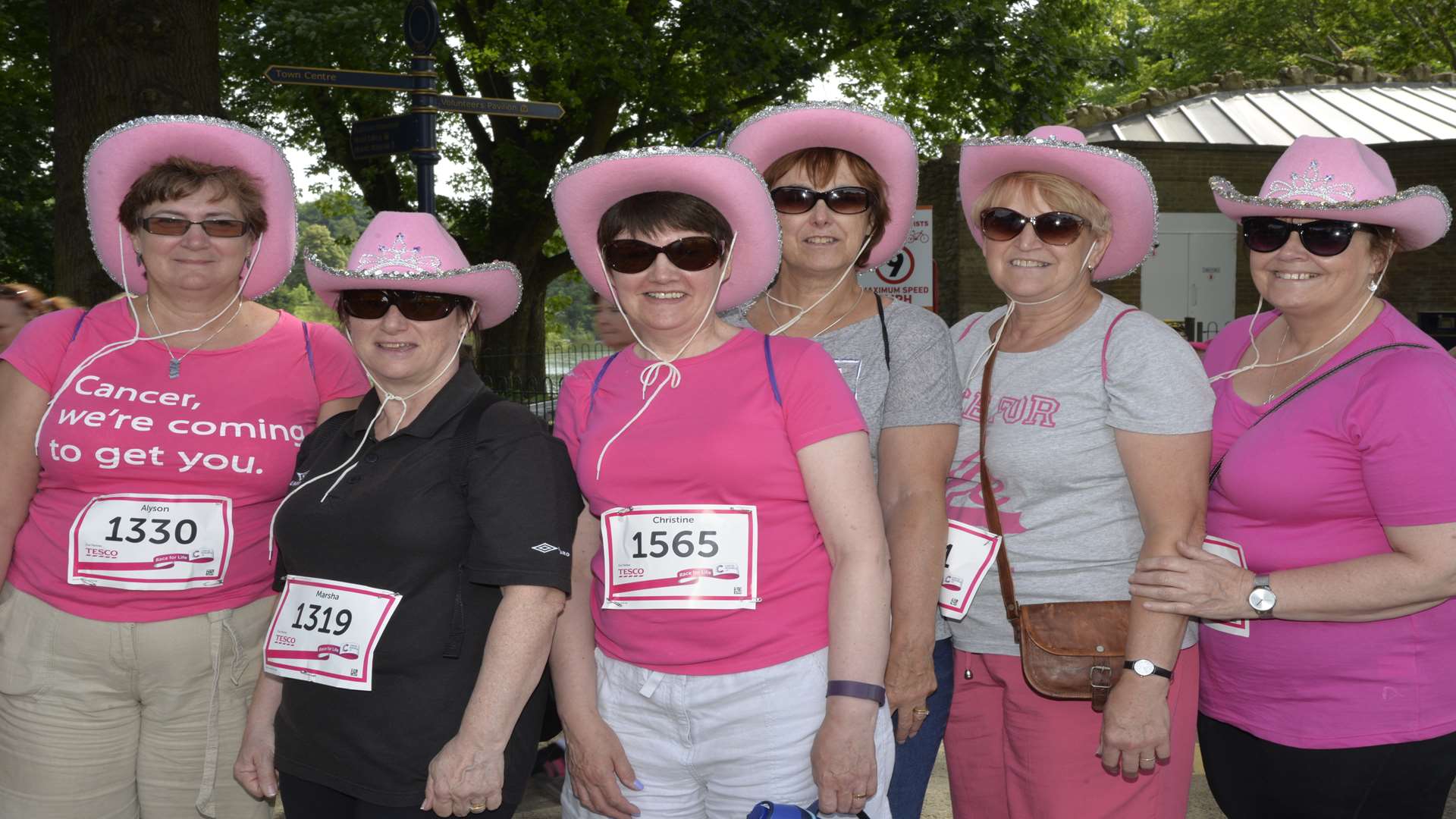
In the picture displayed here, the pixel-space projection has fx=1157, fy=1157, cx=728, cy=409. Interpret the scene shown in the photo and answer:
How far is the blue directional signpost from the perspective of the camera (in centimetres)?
765

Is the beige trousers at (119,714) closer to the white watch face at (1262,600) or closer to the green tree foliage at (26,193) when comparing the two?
the white watch face at (1262,600)

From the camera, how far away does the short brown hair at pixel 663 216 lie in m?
2.45

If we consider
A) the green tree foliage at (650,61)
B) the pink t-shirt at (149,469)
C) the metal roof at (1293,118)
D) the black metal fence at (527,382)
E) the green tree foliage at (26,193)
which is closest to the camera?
the pink t-shirt at (149,469)

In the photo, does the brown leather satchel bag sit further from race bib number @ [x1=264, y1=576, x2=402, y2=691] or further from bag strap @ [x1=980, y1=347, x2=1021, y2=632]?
race bib number @ [x1=264, y1=576, x2=402, y2=691]

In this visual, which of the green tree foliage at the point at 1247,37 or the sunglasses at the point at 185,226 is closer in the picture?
the sunglasses at the point at 185,226

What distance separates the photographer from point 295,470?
2680 millimetres

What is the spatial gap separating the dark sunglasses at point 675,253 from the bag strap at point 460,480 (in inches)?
18.2

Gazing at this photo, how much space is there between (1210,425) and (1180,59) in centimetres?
3545

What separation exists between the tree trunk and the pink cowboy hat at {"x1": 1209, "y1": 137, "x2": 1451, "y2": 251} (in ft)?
18.6

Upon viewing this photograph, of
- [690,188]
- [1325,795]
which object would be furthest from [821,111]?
[1325,795]

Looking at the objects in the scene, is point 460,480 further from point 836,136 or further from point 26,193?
point 26,193

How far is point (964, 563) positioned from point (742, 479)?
0.65 metres

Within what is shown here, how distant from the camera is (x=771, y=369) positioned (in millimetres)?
2371

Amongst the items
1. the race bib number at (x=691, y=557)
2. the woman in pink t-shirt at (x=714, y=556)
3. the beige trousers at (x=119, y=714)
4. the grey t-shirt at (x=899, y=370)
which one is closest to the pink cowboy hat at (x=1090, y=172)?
the grey t-shirt at (x=899, y=370)
